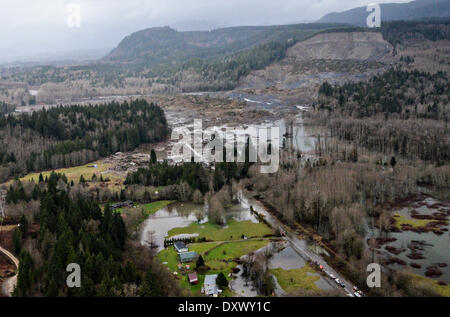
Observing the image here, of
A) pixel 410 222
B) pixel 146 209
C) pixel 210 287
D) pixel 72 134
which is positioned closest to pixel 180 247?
pixel 210 287

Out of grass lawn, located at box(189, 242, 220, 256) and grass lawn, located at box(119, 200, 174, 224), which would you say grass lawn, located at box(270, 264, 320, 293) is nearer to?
grass lawn, located at box(189, 242, 220, 256)

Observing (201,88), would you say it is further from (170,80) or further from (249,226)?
(249,226)

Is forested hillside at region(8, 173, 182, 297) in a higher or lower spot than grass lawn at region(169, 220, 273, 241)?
higher

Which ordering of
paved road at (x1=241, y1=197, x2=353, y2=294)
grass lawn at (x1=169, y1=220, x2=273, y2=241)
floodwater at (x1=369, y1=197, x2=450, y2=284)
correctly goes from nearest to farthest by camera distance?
paved road at (x1=241, y1=197, x2=353, y2=294)
floodwater at (x1=369, y1=197, x2=450, y2=284)
grass lawn at (x1=169, y1=220, x2=273, y2=241)

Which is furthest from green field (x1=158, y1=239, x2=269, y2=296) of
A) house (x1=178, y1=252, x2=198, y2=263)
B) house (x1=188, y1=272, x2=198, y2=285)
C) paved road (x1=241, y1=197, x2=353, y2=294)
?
paved road (x1=241, y1=197, x2=353, y2=294)

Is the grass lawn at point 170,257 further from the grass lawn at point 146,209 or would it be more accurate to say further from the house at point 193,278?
the grass lawn at point 146,209

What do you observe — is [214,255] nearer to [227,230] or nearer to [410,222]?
[227,230]
